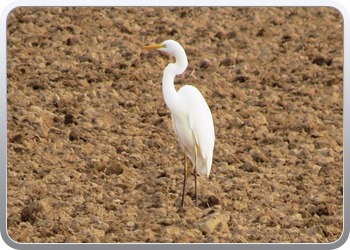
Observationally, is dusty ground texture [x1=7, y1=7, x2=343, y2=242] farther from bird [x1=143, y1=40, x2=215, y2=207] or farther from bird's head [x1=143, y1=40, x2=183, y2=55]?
bird's head [x1=143, y1=40, x2=183, y2=55]

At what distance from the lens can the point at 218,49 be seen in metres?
6.98

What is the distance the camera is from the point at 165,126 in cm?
559

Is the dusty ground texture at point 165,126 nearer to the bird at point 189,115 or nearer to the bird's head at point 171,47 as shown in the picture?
the bird at point 189,115

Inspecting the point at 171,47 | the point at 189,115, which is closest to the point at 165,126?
the point at 189,115

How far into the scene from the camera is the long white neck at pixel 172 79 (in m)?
4.24

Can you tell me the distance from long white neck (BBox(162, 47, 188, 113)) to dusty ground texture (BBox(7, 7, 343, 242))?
1.63 feet

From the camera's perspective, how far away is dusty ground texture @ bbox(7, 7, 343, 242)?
4305 mm

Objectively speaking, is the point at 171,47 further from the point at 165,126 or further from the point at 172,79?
the point at 165,126

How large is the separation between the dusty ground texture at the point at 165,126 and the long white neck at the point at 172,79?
498 mm

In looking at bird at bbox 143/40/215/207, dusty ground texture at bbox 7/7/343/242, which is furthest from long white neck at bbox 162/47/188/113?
dusty ground texture at bbox 7/7/343/242

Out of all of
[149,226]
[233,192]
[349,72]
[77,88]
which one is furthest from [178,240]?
[77,88]

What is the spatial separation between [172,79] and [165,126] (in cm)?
129

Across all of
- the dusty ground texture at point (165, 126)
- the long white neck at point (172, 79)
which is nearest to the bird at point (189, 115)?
the long white neck at point (172, 79)

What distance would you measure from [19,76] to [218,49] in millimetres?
1596
